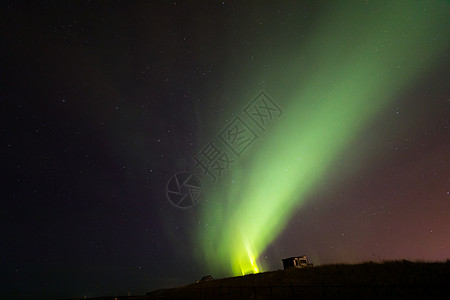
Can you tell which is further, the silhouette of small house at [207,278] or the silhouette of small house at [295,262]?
the silhouette of small house at [207,278]

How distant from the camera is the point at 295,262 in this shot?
2381 inches

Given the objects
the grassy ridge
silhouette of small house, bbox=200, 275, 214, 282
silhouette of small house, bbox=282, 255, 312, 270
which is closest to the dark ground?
the grassy ridge

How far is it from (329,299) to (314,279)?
11.6 meters

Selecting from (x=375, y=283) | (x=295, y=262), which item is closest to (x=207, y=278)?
(x=295, y=262)

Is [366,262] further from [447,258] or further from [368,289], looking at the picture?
[368,289]

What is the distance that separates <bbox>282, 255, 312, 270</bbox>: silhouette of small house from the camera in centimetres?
6004

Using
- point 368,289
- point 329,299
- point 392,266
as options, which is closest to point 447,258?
point 392,266

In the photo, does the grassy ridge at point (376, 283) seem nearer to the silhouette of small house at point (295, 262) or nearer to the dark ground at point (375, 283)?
the dark ground at point (375, 283)

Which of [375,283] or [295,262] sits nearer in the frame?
[375,283]

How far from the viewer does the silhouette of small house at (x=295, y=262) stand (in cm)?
6004

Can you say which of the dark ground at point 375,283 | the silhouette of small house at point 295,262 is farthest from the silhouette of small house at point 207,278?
the dark ground at point 375,283

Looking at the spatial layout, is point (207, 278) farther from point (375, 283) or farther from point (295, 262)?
→ point (375, 283)

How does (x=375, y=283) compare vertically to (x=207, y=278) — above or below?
below

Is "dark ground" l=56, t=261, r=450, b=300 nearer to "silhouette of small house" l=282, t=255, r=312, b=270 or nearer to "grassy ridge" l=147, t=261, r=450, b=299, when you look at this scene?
"grassy ridge" l=147, t=261, r=450, b=299
